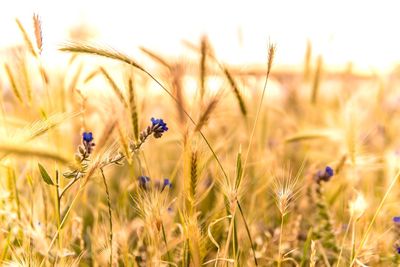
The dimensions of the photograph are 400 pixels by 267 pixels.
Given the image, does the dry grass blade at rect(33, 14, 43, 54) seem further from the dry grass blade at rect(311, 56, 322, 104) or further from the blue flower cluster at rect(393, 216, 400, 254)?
the dry grass blade at rect(311, 56, 322, 104)

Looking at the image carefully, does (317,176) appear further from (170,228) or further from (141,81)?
(141,81)

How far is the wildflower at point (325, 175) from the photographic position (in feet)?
4.46

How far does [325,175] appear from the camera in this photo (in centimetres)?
138

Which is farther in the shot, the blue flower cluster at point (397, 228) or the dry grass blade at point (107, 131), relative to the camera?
the blue flower cluster at point (397, 228)

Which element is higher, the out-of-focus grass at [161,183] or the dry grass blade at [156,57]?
the dry grass blade at [156,57]

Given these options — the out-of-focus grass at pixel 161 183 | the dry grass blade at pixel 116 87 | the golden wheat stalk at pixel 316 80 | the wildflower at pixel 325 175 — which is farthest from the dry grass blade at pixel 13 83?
the golden wheat stalk at pixel 316 80

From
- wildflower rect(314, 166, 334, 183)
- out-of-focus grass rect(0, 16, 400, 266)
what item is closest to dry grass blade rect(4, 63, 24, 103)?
out-of-focus grass rect(0, 16, 400, 266)

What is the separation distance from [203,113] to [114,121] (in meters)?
0.14

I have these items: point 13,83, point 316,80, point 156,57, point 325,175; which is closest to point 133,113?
point 156,57

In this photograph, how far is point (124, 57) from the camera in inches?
39.8


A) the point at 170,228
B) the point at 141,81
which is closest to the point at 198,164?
the point at 170,228

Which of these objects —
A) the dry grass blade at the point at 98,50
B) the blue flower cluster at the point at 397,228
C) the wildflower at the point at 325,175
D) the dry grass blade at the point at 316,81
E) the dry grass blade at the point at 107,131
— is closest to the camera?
the dry grass blade at the point at 107,131

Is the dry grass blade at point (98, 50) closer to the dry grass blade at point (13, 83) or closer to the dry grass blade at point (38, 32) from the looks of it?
the dry grass blade at point (38, 32)

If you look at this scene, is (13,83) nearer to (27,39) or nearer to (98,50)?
(27,39)
